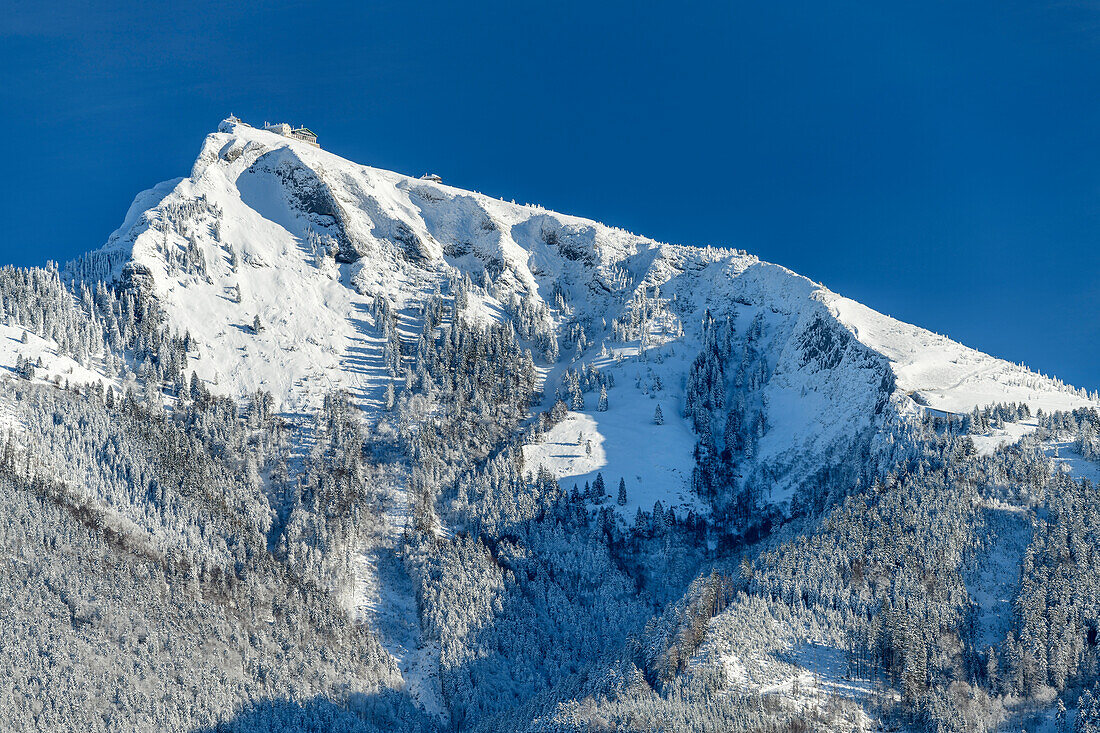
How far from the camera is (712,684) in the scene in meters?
185

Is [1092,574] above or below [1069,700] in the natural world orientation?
above

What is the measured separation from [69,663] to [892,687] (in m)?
151

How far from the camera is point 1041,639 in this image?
187000 mm

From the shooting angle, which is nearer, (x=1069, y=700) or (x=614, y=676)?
(x=1069, y=700)

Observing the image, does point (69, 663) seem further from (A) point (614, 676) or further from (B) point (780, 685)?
(B) point (780, 685)

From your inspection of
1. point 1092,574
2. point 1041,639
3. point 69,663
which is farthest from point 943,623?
point 69,663

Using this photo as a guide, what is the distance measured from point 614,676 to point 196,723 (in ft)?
261

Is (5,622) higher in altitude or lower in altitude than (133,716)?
higher

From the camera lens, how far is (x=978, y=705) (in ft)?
600

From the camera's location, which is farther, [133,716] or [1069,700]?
[133,716]

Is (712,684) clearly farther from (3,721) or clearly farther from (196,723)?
(3,721)

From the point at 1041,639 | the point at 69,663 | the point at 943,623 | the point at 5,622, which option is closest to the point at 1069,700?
the point at 1041,639

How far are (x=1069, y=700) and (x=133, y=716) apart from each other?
548 ft

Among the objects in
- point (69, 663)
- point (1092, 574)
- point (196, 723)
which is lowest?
point (196, 723)
